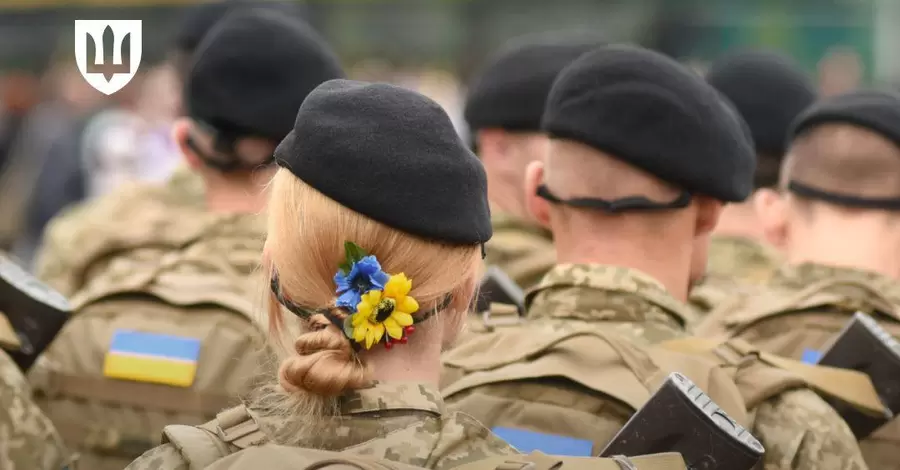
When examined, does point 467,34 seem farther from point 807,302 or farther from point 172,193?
point 807,302

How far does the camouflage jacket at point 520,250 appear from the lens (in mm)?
4621

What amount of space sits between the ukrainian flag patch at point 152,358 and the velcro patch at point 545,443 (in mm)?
1015

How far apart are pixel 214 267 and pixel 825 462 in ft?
5.59

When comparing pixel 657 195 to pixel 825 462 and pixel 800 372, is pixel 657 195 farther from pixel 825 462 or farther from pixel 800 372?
pixel 825 462

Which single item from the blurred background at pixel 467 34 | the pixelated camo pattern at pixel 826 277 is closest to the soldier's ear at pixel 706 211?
the pixelated camo pattern at pixel 826 277

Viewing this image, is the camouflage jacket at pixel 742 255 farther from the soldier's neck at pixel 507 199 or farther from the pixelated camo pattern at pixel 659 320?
the pixelated camo pattern at pixel 659 320

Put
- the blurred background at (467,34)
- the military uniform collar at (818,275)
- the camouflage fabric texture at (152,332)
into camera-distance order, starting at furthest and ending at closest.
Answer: the blurred background at (467,34) < the military uniform collar at (818,275) < the camouflage fabric texture at (152,332)

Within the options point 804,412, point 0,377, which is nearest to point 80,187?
point 0,377

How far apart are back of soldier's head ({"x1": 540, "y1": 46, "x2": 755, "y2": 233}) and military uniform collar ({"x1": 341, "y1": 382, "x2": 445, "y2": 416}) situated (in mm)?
928

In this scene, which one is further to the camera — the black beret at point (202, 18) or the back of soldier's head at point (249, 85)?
the black beret at point (202, 18)

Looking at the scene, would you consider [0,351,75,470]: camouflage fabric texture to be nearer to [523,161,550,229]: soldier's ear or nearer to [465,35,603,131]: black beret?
[523,161,550,229]: soldier's ear

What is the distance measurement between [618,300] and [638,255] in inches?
4.5

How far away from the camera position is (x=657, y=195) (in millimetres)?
3188

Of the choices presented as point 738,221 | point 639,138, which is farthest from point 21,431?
point 738,221
